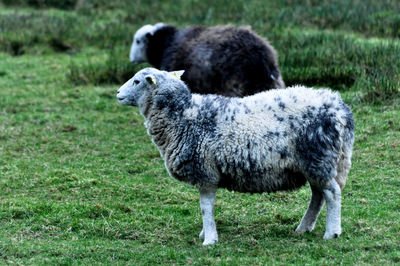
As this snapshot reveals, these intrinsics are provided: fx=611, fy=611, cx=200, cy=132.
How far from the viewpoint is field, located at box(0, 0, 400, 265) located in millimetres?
5793

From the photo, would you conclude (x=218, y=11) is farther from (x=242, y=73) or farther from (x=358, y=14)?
(x=242, y=73)

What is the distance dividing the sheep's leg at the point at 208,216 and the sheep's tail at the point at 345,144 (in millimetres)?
1230

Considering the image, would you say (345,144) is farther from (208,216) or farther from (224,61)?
(224,61)

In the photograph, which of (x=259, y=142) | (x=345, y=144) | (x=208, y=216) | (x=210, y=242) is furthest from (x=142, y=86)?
(x=345, y=144)

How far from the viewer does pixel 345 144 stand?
5.78 meters

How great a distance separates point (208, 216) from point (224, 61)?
424 cm

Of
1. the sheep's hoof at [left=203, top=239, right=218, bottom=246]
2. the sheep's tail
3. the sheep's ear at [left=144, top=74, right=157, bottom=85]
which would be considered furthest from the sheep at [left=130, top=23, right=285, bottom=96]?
the sheep's hoof at [left=203, top=239, right=218, bottom=246]

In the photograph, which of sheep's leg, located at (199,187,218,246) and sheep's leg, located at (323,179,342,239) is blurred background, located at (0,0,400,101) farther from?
sheep's leg, located at (199,187,218,246)

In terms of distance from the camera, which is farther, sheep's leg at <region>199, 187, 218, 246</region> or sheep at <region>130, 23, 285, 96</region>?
sheep at <region>130, 23, 285, 96</region>

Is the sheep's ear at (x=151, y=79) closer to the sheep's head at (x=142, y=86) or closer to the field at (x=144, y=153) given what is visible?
the sheep's head at (x=142, y=86)

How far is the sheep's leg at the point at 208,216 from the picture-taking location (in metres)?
5.92

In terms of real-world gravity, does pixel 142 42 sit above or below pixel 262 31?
above

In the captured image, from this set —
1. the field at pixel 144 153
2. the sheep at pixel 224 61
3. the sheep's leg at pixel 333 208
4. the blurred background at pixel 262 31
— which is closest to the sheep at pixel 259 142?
the sheep's leg at pixel 333 208

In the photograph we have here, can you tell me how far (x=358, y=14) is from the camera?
1474 cm
